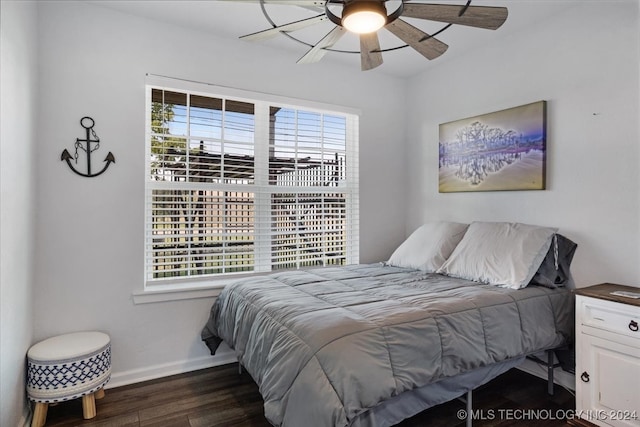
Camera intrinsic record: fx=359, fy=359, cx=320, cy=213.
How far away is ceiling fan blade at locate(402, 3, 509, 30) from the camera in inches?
61.8

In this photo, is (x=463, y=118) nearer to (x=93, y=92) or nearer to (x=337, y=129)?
(x=337, y=129)

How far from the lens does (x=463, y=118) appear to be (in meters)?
3.31

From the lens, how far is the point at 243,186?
307cm

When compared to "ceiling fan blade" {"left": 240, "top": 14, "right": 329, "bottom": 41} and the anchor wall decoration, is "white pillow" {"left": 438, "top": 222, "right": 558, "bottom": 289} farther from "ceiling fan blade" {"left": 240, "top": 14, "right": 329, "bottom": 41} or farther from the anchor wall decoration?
the anchor wall decoration

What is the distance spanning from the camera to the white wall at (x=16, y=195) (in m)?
1.71

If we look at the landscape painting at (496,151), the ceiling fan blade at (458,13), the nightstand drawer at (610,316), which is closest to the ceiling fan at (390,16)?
the ceiling fan blade at (458,13)

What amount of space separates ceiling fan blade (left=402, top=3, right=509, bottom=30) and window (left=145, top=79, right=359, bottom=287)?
5.74 feet

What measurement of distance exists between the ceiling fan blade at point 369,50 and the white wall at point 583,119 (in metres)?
1.47

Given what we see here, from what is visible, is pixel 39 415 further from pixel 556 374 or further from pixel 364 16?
pixel 556 374

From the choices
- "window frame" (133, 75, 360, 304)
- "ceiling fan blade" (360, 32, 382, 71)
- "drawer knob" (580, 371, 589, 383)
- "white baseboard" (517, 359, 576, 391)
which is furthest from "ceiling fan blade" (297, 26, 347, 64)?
"white baseboard" (517, 359, 576, 391)

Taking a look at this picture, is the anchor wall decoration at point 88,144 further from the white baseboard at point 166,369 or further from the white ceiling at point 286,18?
the white baseboard at point 166,369

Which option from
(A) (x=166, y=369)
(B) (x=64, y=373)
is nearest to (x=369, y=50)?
(B) (x=64, y=373)

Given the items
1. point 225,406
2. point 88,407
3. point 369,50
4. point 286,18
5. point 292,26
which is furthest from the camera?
point 286,18

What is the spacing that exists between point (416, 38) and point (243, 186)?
181cm
